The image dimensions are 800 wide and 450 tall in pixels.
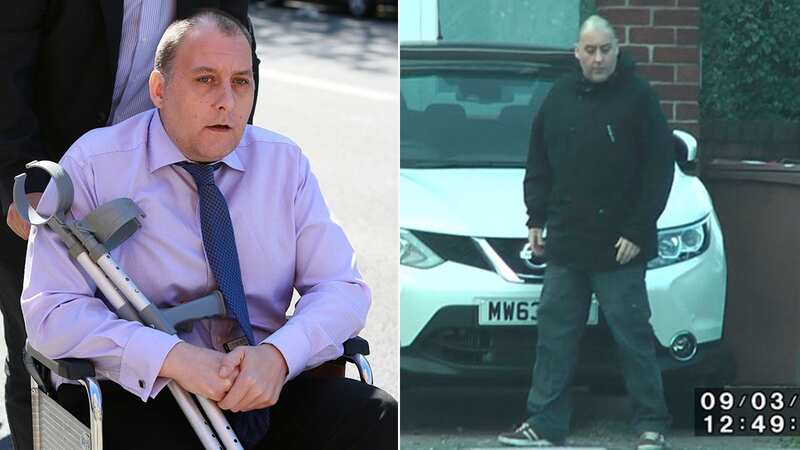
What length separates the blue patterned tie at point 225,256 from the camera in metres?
2.90

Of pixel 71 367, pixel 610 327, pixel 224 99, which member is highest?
pixel 224 99

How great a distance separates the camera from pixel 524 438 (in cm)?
263

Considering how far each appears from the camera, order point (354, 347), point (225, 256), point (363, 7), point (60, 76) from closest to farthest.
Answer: point (225, 256) → point (354, 347) → point (60, 76) → point (363, 7)

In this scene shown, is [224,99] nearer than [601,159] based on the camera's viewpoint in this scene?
No

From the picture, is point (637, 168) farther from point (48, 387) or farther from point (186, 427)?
point (48, 387)

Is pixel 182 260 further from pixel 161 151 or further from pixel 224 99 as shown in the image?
pixel 224 99

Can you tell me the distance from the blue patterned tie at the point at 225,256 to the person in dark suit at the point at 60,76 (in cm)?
35

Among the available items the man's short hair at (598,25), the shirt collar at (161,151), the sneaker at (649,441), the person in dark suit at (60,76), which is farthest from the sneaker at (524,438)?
the person in dark suit at (60,76)

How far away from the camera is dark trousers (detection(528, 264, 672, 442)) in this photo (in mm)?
2561

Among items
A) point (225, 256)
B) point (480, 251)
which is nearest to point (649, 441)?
point (480, 251)

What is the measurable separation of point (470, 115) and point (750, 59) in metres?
0.50

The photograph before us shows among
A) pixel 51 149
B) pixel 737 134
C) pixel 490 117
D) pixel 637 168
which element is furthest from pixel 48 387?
pixel 737 134

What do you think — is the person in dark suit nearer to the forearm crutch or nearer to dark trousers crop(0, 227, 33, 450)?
dark trousers crop(0, 227, 33, 450)

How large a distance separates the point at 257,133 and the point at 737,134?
111 cm
